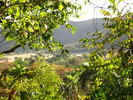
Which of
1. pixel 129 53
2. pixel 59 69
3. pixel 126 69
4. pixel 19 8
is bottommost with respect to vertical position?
pixel 59 69

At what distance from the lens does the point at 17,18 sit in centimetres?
343

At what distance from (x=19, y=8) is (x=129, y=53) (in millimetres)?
1784

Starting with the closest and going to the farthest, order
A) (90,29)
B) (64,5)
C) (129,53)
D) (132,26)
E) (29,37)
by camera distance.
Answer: (64,5), (129,53), (29,37), (132,26), (90,29)

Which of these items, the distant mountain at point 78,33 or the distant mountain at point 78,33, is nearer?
the distant mountain at point 78,33

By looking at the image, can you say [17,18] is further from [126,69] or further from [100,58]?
[126,69]

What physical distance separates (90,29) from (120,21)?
6728 inches

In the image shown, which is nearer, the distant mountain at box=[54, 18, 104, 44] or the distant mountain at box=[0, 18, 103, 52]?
the distant mountain at box=[0, 18, 103, 52]

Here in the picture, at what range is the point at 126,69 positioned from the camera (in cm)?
354

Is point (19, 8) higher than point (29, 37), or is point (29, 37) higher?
point (19, 8)

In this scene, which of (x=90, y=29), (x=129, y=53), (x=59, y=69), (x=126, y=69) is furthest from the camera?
(x=90, y=29)

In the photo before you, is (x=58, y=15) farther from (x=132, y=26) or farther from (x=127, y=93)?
(x=127, y=93)

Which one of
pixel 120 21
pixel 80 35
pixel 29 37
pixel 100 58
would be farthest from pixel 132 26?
pixel 80 35

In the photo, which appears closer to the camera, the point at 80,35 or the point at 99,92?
the point at 99,92

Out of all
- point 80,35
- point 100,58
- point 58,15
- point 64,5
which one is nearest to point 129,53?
point 100,58
